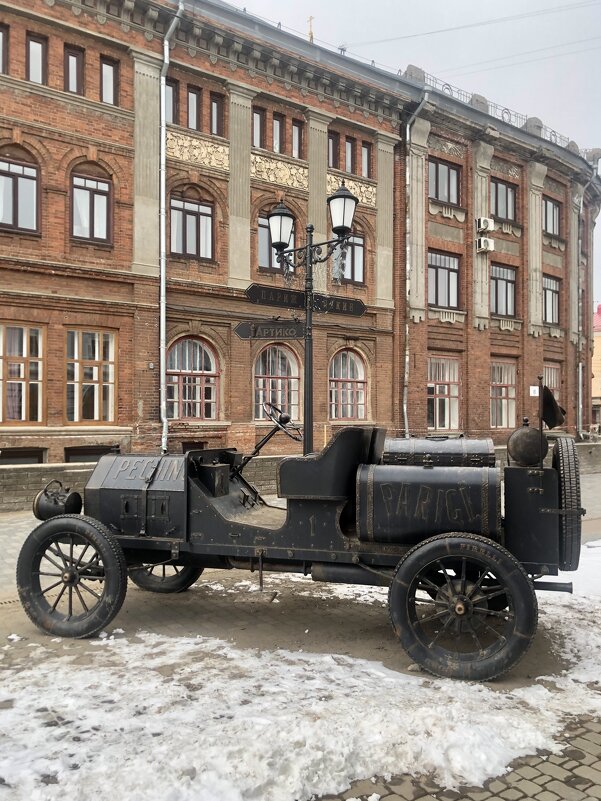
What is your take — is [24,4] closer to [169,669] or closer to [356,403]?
[356,403]

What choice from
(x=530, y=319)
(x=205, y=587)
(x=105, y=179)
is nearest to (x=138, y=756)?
(x=205, y=587)

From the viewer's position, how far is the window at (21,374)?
14.3 meters

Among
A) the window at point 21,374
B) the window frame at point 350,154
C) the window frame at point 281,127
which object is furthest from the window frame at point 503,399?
the window at point 21,374

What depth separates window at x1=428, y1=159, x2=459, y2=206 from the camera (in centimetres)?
2173

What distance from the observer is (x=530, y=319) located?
24281 mm

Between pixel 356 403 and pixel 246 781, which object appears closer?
pixel 246 781

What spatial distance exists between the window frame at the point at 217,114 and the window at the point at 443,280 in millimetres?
7880


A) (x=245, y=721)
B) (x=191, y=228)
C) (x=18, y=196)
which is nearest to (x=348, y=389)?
(x=191, y=228)

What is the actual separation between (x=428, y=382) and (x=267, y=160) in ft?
28.0

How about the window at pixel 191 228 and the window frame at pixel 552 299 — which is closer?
the window at pixel 191 228

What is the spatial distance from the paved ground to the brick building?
7.76 metres

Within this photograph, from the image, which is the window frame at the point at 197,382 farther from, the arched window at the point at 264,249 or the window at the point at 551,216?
the window at the point at 551,216

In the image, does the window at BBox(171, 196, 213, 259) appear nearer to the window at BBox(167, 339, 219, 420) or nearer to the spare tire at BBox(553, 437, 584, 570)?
the window at BBox(167, 339, 219, 420)

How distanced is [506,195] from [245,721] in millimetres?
23684
